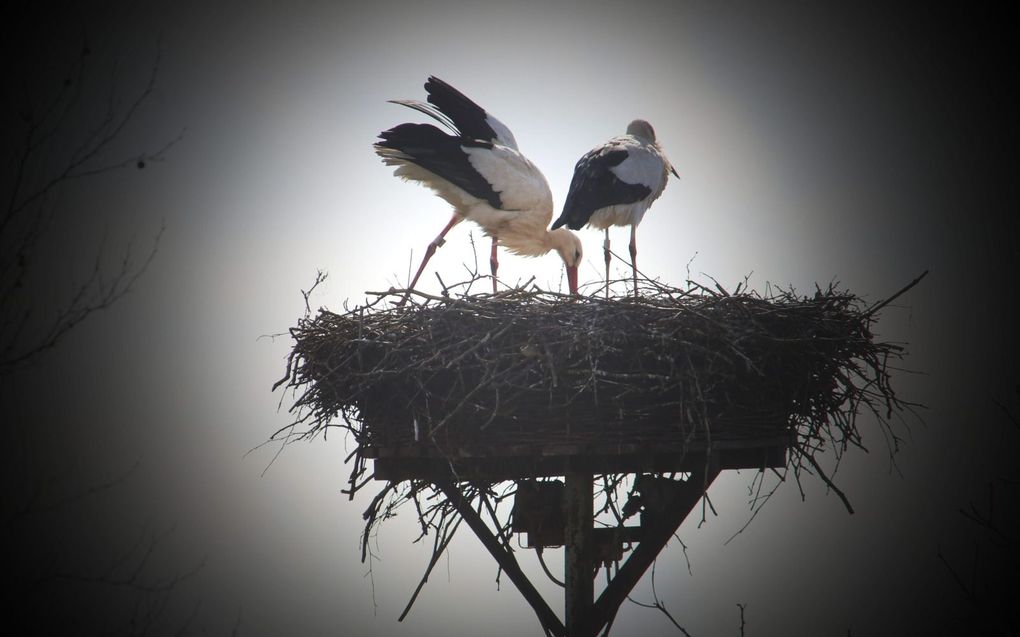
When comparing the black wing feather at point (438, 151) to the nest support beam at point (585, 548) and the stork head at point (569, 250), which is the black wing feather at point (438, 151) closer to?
the stork head at point (569, 250)

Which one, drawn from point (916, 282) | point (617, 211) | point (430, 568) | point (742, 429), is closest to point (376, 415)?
point (430, 568)

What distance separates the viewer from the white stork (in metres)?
5.57

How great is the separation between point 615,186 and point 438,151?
1394 millimetres

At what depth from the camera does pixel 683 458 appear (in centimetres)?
342

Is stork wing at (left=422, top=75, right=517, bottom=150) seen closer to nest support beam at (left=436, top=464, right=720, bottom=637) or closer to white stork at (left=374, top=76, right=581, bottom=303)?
white stork at (left=374, top=76, right=581, bottom=303)

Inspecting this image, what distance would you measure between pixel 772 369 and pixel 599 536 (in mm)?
1042

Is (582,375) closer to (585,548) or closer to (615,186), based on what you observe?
(585,548)

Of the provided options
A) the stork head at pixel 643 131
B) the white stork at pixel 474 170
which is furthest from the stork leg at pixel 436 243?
the stork head at pixel 643 131

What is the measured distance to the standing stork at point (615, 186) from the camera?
6035mm

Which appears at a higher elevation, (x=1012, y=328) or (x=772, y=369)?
(x=1012, y=328)

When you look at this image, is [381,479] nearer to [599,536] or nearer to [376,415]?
[376,415]

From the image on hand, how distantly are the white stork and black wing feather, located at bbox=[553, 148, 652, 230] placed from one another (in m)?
0.22

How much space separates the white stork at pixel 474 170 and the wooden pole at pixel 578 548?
2.61 meters

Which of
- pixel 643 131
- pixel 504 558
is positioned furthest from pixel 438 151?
pixel 504 558
